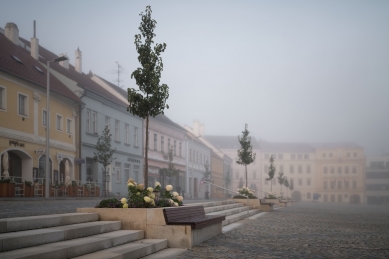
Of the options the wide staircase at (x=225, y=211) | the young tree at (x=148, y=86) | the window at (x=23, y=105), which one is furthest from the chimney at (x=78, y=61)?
the young tree at (x=148, y=86)

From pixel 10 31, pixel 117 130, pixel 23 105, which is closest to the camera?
pixel 23 105

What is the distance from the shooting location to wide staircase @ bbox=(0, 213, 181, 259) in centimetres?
680

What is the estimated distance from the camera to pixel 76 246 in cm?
739

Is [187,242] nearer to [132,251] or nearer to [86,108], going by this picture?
[132,251]

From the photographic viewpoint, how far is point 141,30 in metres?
14.6

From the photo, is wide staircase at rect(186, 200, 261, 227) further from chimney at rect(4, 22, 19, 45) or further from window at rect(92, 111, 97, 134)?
chimney at rect(4, 22, 19, 45)

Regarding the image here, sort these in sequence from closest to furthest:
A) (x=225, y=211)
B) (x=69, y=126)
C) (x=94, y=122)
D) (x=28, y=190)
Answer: (x=225, y=211)
(x=28, y=190)
(x=69, y=126)
(x=94, y=122)

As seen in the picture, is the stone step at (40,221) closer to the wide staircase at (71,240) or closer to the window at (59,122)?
the wide staircase at (71,240)

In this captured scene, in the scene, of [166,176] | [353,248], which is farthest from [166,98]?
[166,176]

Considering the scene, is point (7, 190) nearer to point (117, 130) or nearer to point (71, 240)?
point (71, 240)

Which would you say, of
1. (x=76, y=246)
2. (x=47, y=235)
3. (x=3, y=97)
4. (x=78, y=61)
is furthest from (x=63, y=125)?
(x=76, y=246)

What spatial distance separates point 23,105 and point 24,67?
287cm

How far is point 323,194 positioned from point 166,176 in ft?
241

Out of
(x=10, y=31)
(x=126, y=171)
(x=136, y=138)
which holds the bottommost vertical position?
(x=126, y=171)
